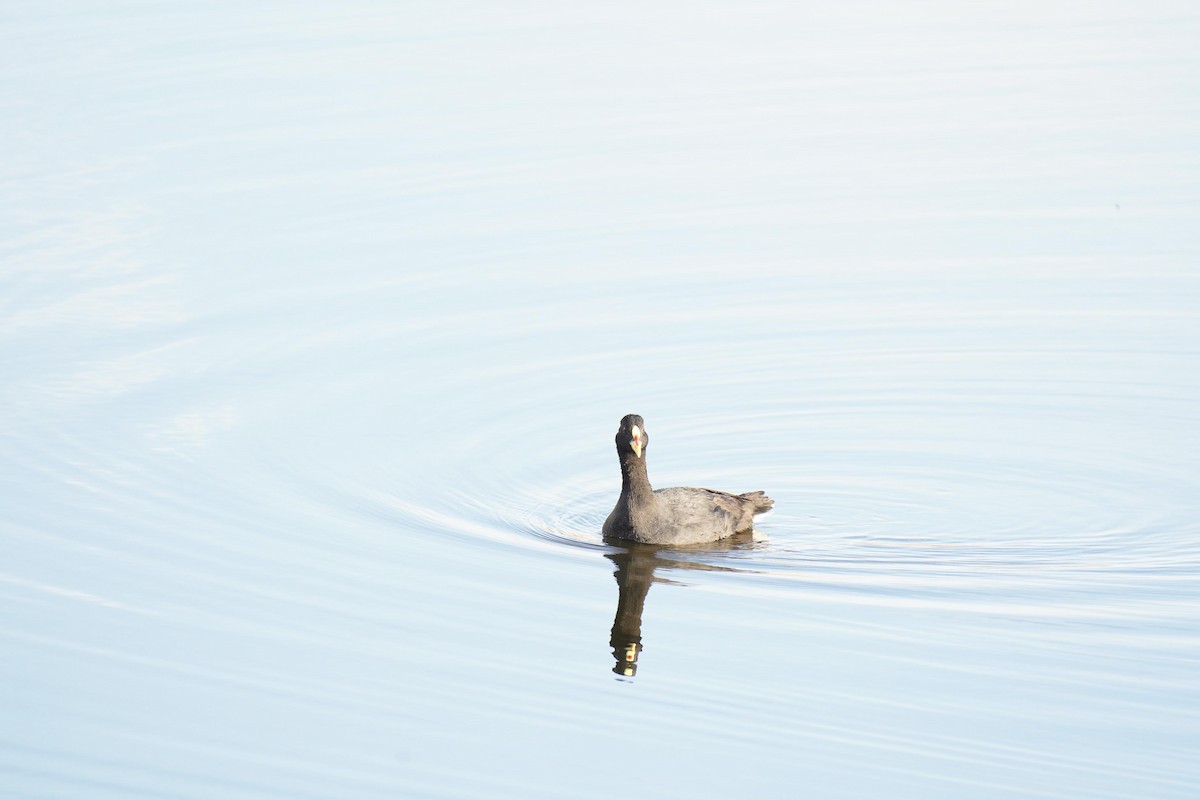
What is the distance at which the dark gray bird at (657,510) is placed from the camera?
13773 millimetres

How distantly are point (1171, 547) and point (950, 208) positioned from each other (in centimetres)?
970

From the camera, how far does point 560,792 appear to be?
29.9 ft

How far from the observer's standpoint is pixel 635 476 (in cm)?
1380

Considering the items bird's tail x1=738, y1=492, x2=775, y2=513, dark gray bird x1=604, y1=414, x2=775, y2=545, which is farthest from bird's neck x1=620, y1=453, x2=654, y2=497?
bird's tail x1=738, y1=492, x2=775, y2=513

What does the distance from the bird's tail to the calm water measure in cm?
18

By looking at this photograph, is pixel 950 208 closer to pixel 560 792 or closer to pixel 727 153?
pixel 727 153

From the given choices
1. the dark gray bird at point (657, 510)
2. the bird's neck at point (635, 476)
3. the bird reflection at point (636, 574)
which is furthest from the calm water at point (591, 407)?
the bird's neck at point (635, 476)

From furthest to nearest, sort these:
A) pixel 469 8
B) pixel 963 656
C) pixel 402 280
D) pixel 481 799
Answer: pixel 469 8
pixel 402 280
pixel 963 656
pixel 481 799

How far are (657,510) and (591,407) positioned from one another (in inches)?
133

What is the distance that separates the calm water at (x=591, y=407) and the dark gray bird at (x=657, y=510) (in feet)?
0.86

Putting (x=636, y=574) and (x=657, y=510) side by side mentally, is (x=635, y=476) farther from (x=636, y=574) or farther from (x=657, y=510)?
(x=636, y=574)

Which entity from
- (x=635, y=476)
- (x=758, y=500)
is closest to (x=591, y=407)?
(x=758, y=500)

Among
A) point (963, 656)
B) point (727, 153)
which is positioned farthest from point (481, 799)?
point (727, 153)

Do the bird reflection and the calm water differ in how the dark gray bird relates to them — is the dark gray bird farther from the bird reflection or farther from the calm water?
the calm water
